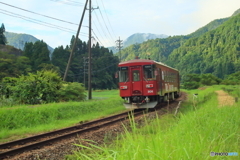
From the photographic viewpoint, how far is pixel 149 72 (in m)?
14.8

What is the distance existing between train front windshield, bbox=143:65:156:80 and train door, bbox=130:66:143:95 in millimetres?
318

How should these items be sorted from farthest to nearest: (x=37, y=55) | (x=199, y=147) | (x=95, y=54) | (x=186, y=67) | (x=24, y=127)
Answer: (x=186, y=67) < (x=95, y=54) < (x=37, y=55) < (x=24, y=127) < (x=199, y=147)

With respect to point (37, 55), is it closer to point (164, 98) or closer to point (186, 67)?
point (164, 98)

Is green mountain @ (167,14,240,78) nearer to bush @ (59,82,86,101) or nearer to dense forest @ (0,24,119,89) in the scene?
dense forest @ (0,24,119,89)

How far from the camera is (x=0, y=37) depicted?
62938 millimetres

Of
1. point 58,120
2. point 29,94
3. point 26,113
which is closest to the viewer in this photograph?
point 26,113

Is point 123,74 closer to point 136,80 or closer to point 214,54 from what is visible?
point 136,80

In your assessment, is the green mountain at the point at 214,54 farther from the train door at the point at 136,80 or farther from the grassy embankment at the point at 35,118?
the grassy embankment at the point at 35,118

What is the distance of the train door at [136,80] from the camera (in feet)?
49.1

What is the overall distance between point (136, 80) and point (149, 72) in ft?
3.03

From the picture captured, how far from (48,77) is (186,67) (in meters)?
108

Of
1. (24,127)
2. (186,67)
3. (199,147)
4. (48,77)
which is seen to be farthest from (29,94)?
(186,67)

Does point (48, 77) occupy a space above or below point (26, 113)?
above

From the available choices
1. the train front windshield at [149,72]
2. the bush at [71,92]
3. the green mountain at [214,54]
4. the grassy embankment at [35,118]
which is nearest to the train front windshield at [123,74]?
the train front windshield at [149,72]
